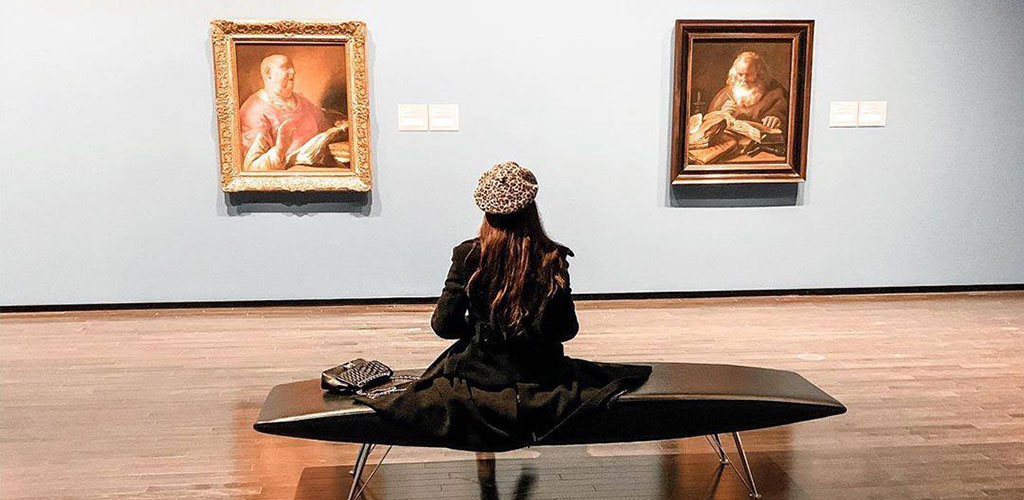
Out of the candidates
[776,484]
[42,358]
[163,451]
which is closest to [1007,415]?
[776,484]

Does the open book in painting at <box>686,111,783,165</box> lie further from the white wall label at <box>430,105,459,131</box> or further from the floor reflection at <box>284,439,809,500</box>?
the floor reflection at <box>284,439,809,500</box>

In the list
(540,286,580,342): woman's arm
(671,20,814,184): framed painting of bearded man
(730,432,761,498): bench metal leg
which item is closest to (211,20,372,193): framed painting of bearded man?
(671,20,814,184): framed painting of bearded man

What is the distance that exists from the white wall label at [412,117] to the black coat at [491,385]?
4804 mm

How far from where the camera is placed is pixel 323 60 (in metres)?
8.70

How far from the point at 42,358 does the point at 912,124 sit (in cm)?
820

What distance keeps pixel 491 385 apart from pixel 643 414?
726 millimetres

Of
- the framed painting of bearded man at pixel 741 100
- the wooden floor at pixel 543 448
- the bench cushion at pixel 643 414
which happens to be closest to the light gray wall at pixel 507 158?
the framed painting of bearded man at pixel 741 100

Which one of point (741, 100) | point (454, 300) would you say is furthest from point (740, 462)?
point (741, 100)

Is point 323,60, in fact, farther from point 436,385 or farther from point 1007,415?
point 1007,415

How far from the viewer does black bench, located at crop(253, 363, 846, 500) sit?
4.27 m

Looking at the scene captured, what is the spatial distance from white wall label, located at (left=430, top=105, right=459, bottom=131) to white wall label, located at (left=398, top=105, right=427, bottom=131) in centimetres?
8

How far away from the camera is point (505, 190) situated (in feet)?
13.5

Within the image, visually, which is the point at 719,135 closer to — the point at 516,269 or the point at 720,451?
the point at 720,451

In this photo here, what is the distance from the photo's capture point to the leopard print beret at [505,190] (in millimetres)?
4105
